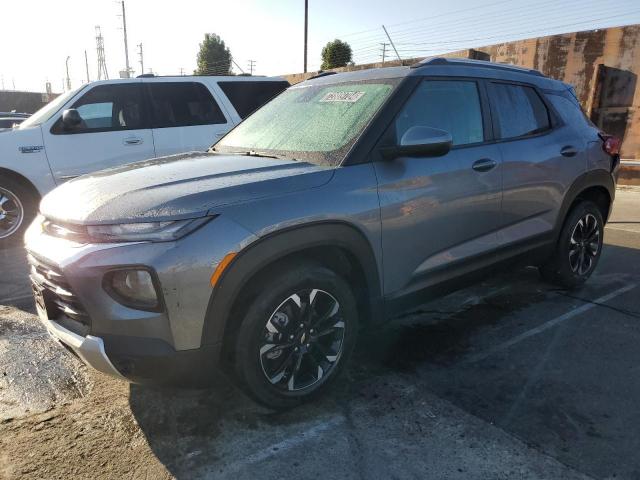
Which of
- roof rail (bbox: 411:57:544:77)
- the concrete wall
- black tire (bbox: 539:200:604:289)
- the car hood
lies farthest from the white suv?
the concrete wall

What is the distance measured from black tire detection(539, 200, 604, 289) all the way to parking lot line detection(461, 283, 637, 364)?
0.89 ft

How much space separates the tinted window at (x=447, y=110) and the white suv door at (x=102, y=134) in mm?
4360

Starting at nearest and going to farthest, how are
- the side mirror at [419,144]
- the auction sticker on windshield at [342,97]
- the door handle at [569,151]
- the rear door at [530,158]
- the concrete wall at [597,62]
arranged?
1. the side mirror at [419,144]
2. the auction sticker on windshield at [342,97]
3. the rear door at [530,158]
4. the door handle at [569,151]
5. the concrete wall at [597,62]

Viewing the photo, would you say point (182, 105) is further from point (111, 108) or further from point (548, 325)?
point (548, 325)

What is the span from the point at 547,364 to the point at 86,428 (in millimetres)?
2741

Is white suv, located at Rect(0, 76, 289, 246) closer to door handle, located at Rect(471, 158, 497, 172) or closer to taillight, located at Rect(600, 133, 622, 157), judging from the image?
door handle, located at Rect(471, 158, 497, 172)

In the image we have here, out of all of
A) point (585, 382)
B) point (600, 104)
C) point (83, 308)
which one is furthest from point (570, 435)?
point (600, 104)

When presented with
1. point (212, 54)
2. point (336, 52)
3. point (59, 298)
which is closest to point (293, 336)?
point (59, 298)

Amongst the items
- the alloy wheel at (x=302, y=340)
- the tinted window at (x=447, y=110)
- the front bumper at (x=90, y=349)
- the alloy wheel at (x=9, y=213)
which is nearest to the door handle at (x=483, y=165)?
the tinted window at (x=447, y=110)

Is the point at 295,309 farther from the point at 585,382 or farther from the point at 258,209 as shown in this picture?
the point at 585,382

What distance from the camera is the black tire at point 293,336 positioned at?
250 cm

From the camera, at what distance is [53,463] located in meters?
2.42

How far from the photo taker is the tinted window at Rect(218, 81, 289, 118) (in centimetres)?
721

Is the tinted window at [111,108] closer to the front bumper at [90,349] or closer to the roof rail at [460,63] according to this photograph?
the roof rail at [460,63]
